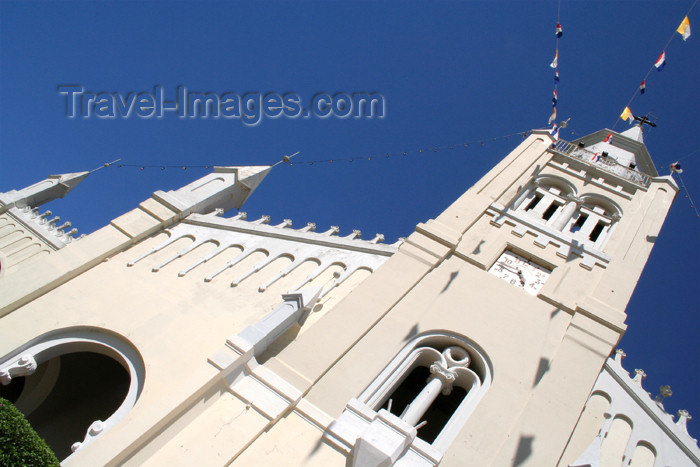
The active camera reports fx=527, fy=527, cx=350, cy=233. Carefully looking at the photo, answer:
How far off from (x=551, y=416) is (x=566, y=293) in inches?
129

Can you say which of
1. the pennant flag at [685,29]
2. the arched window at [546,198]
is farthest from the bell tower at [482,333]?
the pennant flag at [685,29]

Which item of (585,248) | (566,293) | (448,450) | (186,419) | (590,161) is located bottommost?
(186,419)

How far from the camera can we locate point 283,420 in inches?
325

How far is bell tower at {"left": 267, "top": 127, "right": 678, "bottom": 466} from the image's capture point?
834 cm

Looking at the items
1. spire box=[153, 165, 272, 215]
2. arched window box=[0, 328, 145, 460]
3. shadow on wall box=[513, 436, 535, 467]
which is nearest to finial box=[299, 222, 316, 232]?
spire box=[153, 165, 272, 215]

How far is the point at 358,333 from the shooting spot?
31.8 ft

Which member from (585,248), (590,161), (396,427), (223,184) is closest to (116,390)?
(223,184)

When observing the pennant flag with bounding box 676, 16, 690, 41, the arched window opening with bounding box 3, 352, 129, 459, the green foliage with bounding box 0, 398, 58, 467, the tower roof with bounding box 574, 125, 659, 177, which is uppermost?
the tower roof with bounding box 574, 125, 659, 177

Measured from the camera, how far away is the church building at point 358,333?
815cm

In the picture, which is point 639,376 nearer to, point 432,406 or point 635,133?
point 432,406

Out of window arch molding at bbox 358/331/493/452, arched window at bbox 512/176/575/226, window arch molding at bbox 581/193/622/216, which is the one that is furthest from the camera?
window arch molding at bbox 581/193/622/216

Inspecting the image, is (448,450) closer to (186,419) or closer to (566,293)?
(186,419)

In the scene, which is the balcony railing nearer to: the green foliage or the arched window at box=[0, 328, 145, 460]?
the arched window at box=[0, 328, 145, 460]

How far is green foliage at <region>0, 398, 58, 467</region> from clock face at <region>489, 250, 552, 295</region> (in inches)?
353
